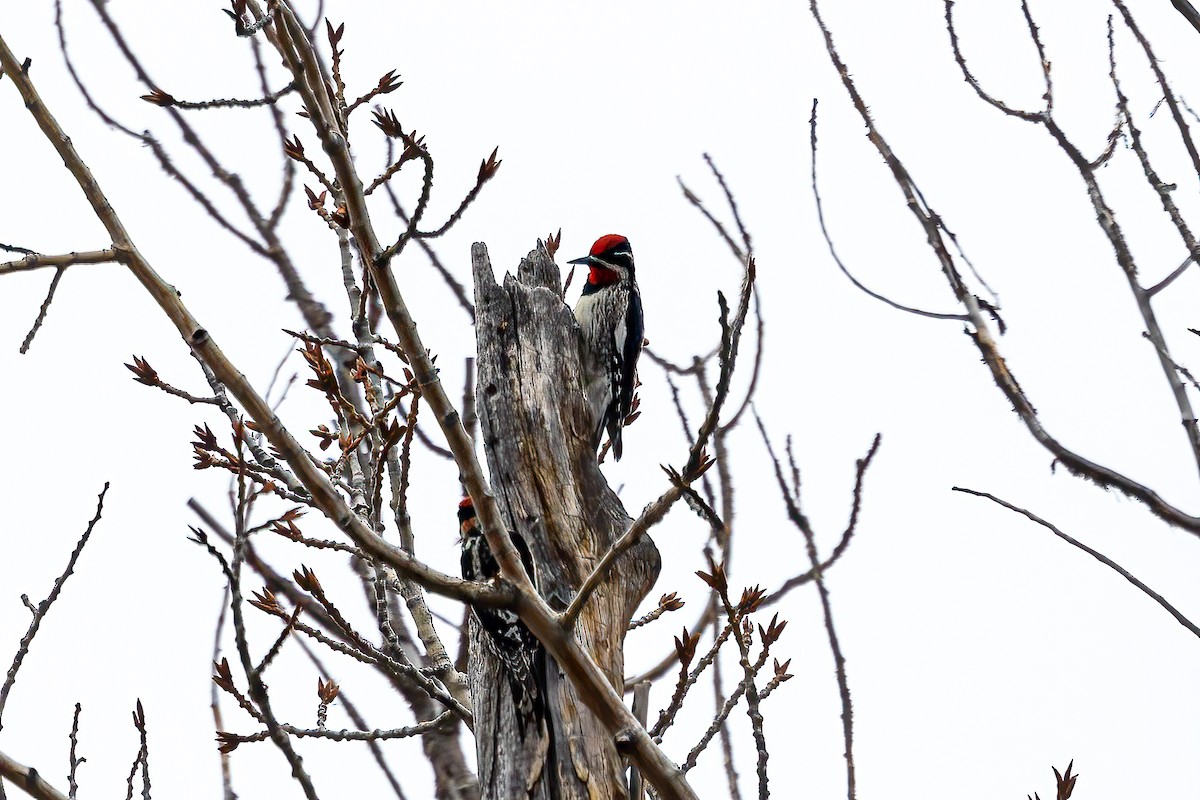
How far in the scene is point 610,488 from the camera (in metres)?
3.10

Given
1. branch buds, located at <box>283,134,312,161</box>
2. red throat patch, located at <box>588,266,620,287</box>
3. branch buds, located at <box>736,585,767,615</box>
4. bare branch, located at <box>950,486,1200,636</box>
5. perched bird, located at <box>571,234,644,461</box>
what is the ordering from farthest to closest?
red throat patch, located at <box>588,266,620,287</box> < perched bird, located at <box>571,234,644,461</box> < branch buds, located at <box>283,134,312,161</box> < branch buds, located at <box>736,585,767,615</box> < bare branch, located at <box>950,486,1200,636</box>

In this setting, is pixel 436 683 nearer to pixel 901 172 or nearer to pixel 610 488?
pixel 610 488

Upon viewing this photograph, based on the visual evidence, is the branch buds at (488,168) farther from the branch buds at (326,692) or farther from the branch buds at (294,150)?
the branch buds at (326,692)

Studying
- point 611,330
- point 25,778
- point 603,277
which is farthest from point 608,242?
point 25,778

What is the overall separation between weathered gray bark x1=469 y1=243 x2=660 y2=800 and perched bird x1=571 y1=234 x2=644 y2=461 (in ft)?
1.00

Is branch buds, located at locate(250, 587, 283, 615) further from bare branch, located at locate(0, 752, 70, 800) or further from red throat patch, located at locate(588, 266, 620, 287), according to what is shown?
red throat patch, located at locate(588, 266, 620, 287)

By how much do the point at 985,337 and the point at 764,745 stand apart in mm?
1076

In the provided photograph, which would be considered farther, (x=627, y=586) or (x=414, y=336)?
(x=627, y=586)

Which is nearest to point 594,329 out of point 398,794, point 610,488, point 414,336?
point 610,488

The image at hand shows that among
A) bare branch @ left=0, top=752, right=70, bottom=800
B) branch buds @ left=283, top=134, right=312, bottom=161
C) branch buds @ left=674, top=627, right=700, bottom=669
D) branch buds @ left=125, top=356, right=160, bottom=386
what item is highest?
branch buds @ left=283, top=134, right=312, bottom=161

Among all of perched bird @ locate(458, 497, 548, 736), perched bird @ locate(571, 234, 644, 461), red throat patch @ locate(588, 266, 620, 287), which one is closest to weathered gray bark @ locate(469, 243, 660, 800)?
perched bird @ locate(458, 497, 548, 736)

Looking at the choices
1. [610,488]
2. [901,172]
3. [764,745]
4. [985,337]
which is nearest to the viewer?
[764,745]

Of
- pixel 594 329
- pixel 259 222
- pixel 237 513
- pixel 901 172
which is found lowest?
pixel 237 513

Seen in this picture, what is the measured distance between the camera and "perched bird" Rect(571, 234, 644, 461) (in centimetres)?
388
